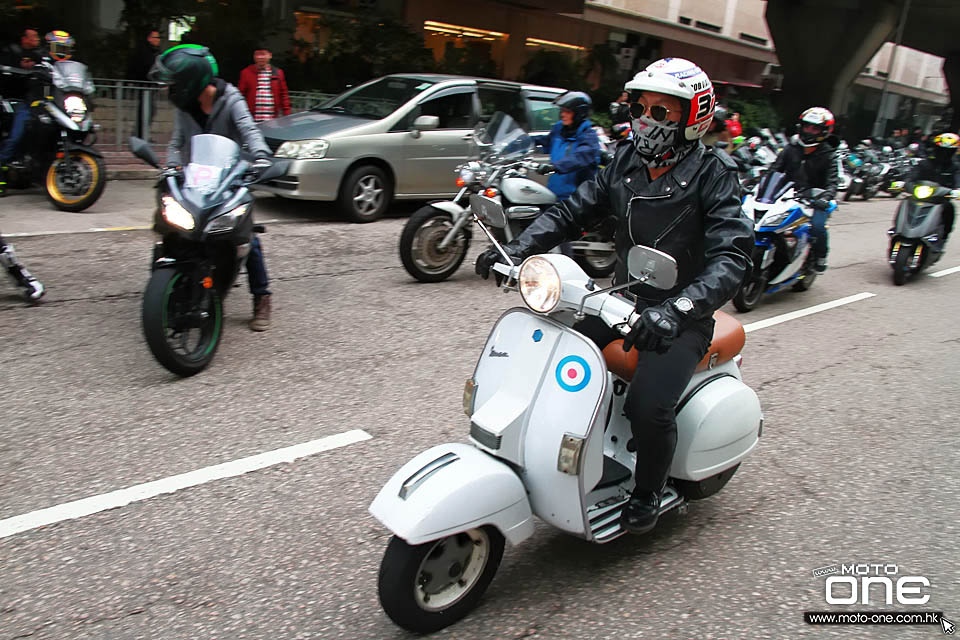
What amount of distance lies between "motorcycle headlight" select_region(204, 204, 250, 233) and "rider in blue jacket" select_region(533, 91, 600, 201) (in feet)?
10.7

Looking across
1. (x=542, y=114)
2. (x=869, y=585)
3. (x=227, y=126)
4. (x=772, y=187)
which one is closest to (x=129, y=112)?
(x=542, y=114)

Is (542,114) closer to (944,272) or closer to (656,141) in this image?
(944,272)

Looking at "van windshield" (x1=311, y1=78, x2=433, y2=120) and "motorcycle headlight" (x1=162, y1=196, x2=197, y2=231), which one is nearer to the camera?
"motorcycle headlight" (x1=162, y1=196, x2=197, y2=231)

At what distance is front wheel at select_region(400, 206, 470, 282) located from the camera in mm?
7297

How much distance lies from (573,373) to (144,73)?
35.6ft

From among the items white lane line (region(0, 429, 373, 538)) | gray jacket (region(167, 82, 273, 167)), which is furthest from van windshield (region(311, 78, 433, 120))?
white lane line (region(0, 429, 373, 538))

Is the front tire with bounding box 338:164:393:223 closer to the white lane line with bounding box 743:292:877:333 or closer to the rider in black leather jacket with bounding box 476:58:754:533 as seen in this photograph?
the white lane line with bounding box 743:292:877:333

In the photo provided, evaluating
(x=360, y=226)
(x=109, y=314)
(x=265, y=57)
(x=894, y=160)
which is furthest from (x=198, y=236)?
(x=894, y=160)

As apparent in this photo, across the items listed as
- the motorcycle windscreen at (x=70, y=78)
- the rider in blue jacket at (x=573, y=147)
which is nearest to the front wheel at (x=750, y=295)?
the rider in blue jacket at (x=573, y=147)

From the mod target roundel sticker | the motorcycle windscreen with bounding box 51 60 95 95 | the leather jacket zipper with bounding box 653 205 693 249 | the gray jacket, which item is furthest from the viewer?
the motorcycle windscreen with bounding box 51 60 95 95

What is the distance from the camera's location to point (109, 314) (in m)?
5.98

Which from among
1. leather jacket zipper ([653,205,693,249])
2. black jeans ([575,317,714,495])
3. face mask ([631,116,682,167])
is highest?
face mask ([631,116,682,167])

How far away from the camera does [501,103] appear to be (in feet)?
34.9

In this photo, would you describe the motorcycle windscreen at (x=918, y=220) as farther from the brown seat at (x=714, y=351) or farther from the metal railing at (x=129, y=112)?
the metal railing at (x=129, y=112)
